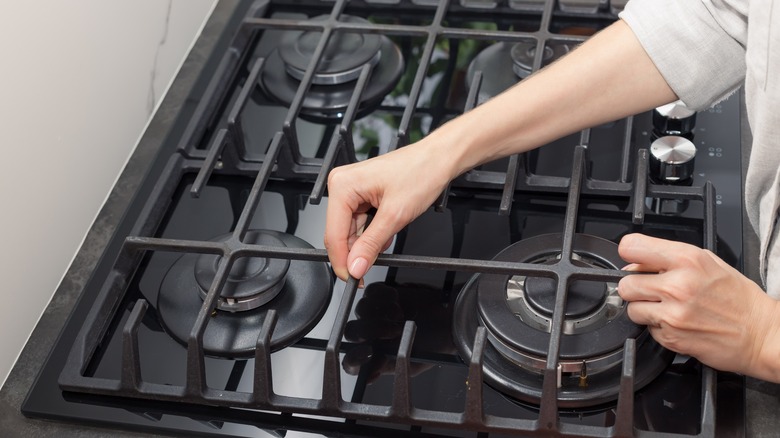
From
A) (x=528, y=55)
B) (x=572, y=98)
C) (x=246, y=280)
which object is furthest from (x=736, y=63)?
(x=246, y=280)

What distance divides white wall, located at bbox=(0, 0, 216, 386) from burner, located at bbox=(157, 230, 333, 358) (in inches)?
5.5

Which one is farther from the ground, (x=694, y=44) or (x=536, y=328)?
(x=694, y=44)

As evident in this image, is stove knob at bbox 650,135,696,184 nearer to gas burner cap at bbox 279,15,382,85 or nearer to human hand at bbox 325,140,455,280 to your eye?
human hand at bbox 325,140,455,280

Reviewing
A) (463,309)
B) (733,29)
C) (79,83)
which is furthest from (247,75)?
(733,29)

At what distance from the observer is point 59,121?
3.62 ft

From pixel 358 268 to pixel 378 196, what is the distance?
0.09m

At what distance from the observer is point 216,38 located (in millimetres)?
1381

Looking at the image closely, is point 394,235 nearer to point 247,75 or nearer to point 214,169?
point 214,169

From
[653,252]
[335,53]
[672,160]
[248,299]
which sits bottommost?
[248,299]

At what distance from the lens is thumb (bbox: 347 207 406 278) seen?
95 cm

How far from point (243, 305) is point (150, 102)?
1.30 ft

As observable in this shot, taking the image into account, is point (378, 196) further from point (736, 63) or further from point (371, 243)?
point (736, 63)

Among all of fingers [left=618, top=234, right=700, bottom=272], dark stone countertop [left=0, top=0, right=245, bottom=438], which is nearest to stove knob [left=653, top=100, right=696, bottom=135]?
fingers [left=618, top=234, right=700, bottom=272]

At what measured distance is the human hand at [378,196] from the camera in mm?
974
